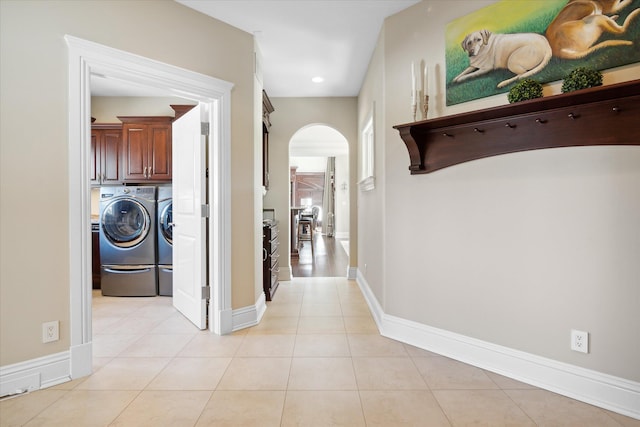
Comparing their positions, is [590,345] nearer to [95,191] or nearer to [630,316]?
[630,316]

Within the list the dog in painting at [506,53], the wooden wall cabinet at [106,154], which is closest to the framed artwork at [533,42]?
the dog in painting at [506,53]

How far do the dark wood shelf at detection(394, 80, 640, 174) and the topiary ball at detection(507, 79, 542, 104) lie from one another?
0.06 meters

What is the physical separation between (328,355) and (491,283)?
48.5 inches

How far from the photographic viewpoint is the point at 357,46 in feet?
11.1

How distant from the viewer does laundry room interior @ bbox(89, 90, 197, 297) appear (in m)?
3.87

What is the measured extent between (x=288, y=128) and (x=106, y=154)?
7.93 ft

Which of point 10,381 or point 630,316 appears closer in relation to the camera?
point 630,316

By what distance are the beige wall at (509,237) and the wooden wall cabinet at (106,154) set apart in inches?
132

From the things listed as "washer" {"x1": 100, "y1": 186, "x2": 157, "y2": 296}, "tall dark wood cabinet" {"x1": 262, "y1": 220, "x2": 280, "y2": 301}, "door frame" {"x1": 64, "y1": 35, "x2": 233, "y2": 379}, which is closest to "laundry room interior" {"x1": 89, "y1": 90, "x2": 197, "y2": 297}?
"washer" {"x1": 100, "y1": 186, "x2": 157, "y2": 296}

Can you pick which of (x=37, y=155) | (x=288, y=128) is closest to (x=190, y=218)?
(x=37, y=155)

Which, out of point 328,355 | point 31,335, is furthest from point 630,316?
point 31,335

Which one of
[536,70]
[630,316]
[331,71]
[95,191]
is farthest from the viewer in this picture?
[95,191]

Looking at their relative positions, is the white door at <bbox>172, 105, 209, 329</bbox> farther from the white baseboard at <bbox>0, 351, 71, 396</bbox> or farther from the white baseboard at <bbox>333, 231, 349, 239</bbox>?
the white baseboard at <bbox>333, 231, 349, 239</bbox>

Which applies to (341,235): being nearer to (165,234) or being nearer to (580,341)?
(165,234)
